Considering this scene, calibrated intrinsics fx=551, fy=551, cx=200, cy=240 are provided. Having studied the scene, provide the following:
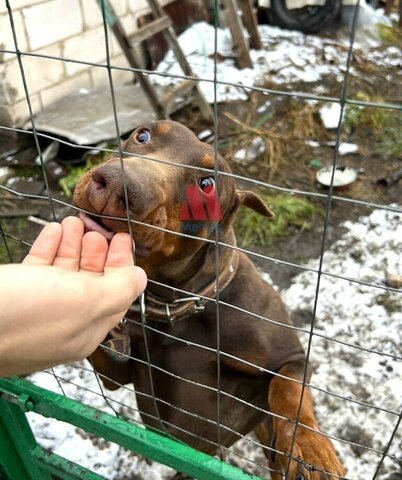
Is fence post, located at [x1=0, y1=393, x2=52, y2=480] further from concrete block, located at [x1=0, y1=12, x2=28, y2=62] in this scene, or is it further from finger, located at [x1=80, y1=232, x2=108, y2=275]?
concrete block, located at [x1=0, y1=12, x2=28, y2=62]

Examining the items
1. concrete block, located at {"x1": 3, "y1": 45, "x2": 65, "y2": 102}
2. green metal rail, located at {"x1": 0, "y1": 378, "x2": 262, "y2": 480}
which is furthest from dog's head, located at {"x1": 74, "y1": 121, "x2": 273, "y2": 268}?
concrete block, located at {"x1": 3, "y1": 45, "x2": 65, "y2": 102}

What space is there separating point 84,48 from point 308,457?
15.3 feet

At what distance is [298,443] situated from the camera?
1562 millimetres

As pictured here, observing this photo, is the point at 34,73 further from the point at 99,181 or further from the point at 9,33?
the point at 99,181

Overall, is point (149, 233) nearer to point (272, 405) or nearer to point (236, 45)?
point (272, 405)

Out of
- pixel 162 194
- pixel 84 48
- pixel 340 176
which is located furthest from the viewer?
pixel 84 48

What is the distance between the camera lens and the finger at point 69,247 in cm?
119

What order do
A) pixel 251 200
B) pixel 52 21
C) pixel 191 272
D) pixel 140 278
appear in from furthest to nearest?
pixel 52 21
pixel 251 200
pixel 191 272
pixel 140 278

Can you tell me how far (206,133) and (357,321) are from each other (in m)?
2.70

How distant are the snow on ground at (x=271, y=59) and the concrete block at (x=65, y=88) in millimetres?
715

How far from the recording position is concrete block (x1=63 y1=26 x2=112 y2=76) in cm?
511

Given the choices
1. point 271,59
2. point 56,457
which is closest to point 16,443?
point 56,457

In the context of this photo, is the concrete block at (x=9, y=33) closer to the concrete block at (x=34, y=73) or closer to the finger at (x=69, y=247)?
the concrete block at (x=34, y=73)

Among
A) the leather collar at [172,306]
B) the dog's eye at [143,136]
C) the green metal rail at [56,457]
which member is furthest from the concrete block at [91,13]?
the green metal rail at [56,457]
